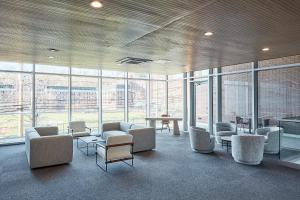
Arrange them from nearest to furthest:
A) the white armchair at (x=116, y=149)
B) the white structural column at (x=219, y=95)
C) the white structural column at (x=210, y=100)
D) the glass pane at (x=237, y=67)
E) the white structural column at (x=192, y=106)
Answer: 1. the white armchair at (x=116, y=149)
2. the glass pane at (x=237, y=67)
3. the white structural column at (x=219, y=95)
4. the white structural column at (x=210, y=100)
5. the white structural column at (x=192, y=106)

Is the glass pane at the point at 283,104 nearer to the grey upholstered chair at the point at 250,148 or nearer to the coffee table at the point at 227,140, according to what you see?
the grey upholstered chair at the point at 250,148

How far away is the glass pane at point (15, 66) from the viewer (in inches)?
296

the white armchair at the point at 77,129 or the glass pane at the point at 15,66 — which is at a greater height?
the glass pane at the point at 15,66

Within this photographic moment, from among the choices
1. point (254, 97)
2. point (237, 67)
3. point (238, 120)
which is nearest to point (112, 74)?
point (237, 67)

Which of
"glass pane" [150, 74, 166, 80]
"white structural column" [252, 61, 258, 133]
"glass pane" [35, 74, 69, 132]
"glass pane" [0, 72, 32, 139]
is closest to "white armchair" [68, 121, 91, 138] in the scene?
"glass pane" [35, 74, 69, 132]

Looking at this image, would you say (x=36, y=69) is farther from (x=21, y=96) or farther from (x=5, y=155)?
(x=5, y=155)

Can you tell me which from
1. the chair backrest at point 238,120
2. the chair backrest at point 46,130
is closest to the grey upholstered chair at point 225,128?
the chair backrest at point 238,120

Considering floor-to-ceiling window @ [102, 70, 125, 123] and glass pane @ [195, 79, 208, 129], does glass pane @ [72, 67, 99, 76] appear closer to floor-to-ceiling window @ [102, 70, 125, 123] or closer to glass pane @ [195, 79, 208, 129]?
floor-to-ceiling window @ [102, 70, 125, 123]

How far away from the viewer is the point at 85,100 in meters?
9.28

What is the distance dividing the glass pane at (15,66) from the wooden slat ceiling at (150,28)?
1.77 metres

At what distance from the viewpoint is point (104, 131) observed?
7574 millimetres

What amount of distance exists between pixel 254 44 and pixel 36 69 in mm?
7642

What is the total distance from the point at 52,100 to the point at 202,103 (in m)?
6.49

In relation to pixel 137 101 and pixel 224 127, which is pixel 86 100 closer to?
pixel 137 101
